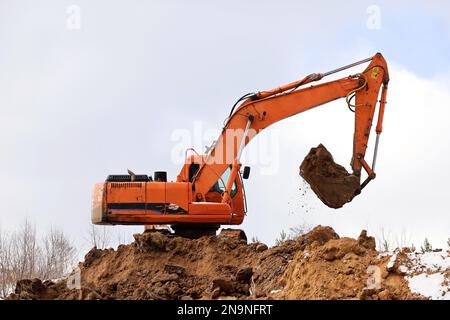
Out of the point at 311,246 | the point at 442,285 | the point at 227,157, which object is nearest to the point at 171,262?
the point at 227,157

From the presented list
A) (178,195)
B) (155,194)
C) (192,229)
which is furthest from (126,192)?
(192,229)

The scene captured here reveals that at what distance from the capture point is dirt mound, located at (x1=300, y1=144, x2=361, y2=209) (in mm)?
14656

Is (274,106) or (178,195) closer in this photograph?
(178,195)

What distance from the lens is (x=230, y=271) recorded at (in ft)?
44.1

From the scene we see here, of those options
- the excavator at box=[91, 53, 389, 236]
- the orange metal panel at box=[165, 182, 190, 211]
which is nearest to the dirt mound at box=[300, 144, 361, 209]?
the excavator at box=[91, 53, 389, 236]

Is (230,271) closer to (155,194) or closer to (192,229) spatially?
(192,229)

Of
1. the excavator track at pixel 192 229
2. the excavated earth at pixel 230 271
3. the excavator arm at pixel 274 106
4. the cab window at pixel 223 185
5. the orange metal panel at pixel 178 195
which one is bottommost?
the excavated earth at pixel 230 271

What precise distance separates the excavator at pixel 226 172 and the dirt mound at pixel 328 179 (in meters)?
0.34

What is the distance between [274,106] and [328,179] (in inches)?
93.0

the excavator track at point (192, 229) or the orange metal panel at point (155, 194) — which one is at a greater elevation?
the orange metal panel at point (155, 194)

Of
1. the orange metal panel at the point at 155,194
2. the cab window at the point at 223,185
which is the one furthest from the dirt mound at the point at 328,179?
the orange metal panel at the point at 155,194

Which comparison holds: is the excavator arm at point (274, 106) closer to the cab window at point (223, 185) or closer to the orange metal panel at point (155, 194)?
the cab window at point (223, 185)

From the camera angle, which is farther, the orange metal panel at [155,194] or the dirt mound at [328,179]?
the orange metal panel at [155,194]

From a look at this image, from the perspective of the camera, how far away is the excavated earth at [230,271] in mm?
9938
